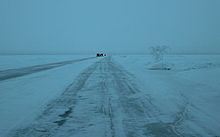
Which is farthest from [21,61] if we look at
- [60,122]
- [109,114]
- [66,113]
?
[60,122]

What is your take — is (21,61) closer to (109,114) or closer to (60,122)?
(109,114)

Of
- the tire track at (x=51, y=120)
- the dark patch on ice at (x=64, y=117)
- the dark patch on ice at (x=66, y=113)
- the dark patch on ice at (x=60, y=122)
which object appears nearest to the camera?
the tire track at (x=51, y=120)

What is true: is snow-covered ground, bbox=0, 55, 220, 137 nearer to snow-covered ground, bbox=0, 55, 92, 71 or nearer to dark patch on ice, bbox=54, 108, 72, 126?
dark patch on ice, bbox=54, 108, 72, 126

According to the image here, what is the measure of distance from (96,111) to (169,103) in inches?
122

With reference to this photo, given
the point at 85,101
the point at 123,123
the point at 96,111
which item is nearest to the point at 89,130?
the point at 123,123

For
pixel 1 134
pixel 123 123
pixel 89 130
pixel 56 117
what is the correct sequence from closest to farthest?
pixel 1 134 → pixel 89 130 → pixel 123 123 → pixel 56 117

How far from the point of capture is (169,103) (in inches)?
488

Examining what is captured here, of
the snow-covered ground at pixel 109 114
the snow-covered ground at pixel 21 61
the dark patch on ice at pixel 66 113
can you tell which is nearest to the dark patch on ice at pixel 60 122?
the snow-covered ground at pixel 109 114

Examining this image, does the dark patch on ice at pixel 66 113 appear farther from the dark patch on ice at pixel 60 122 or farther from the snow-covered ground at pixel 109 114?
the dark patch on ice at pixel 60 122

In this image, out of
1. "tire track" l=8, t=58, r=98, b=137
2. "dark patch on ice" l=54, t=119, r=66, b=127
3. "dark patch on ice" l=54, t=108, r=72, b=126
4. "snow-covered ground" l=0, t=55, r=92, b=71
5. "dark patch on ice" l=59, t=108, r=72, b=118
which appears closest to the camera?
"tire track" l=8, t=58, r=98, b=137

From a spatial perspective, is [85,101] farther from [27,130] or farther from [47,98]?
[27,130]

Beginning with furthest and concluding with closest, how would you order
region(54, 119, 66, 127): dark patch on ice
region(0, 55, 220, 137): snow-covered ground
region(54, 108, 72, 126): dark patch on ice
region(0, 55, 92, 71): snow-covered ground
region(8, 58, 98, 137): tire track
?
region(0, 55, 92, 71): snow-covered ground, region(54, 108, 72, 126): dark patch on ice, region(54, 119, 66, 127): dark patch on ice, region(0, 55, 220, 137): snow-covered ground, region(8, 58, 98, 137): tire track

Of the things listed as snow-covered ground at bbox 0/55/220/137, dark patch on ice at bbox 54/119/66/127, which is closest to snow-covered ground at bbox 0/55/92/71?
snow-covered ground at bbox 0/55/220/137

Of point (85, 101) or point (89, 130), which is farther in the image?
point (85, 101)
